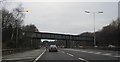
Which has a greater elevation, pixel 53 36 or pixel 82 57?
pixel 53 36

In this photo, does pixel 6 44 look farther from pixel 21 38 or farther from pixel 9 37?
pixel 21 38

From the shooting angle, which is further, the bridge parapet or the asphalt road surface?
the bridge parapet

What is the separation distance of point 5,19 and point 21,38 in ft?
38.7

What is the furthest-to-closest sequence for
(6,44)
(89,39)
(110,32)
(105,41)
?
(89,39) < (105,41) < (110,32) < (6,44)

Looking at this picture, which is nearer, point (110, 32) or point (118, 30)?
point (118, 30)

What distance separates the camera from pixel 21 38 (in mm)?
90500

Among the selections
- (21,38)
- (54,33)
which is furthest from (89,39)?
(21,38)

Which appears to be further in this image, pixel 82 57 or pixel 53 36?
pixel 53 36

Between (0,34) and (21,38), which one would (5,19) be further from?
(21,38)

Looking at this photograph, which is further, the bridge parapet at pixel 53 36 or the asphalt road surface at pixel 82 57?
the bridge parapet at pixel 53 36

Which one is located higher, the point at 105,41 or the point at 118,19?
the point at 118,19

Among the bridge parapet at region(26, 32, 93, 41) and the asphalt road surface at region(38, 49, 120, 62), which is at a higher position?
the bridge parapet at region(26, 32, 93, 41)

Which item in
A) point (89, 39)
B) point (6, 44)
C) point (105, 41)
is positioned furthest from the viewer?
point (89, 39)

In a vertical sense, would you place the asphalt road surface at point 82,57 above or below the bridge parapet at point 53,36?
below
